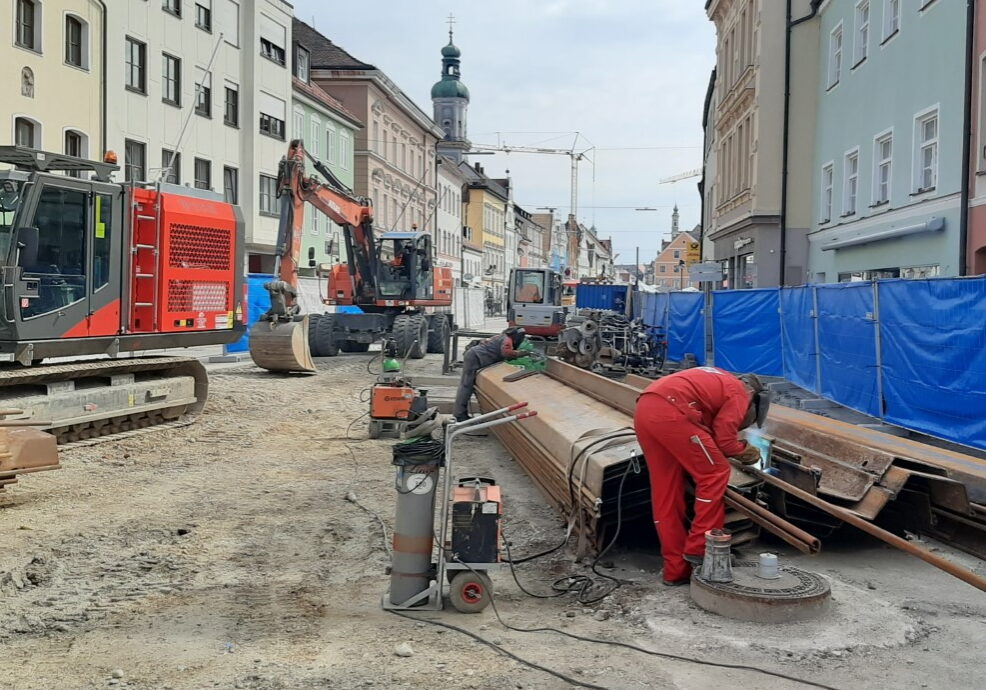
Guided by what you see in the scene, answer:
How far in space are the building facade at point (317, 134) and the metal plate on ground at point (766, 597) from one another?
31.8 meters

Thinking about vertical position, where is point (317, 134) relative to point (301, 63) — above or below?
below

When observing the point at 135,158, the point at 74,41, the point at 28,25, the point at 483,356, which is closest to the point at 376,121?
the point at 135,158

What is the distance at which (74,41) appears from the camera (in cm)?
2439

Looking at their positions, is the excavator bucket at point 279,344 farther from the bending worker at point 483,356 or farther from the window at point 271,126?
the window at point 271,126

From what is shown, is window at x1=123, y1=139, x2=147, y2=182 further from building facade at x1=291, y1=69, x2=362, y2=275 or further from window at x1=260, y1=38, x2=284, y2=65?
building facade at x1=291, y1=69, x2=362, y2=275

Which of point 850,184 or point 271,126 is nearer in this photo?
point 850,184

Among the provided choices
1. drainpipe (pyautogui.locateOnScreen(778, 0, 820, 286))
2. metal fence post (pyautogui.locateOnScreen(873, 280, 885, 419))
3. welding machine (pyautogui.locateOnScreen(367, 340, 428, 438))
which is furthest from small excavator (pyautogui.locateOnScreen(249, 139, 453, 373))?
metal fence post (pyautogui.locateOnScreen(873, 280, 885, 419))

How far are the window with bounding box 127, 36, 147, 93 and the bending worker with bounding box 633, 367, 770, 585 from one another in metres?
24.8

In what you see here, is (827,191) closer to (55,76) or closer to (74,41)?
(55,76)

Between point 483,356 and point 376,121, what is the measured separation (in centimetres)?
3949

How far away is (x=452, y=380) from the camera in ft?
53.0

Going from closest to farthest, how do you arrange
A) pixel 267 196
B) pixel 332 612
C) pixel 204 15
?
pixel 332 612 → pixel 204 15 → pixel 267 196

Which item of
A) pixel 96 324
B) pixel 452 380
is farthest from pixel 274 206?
pixel 96 324

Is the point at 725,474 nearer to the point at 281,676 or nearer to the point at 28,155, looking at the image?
the point at 281,676
